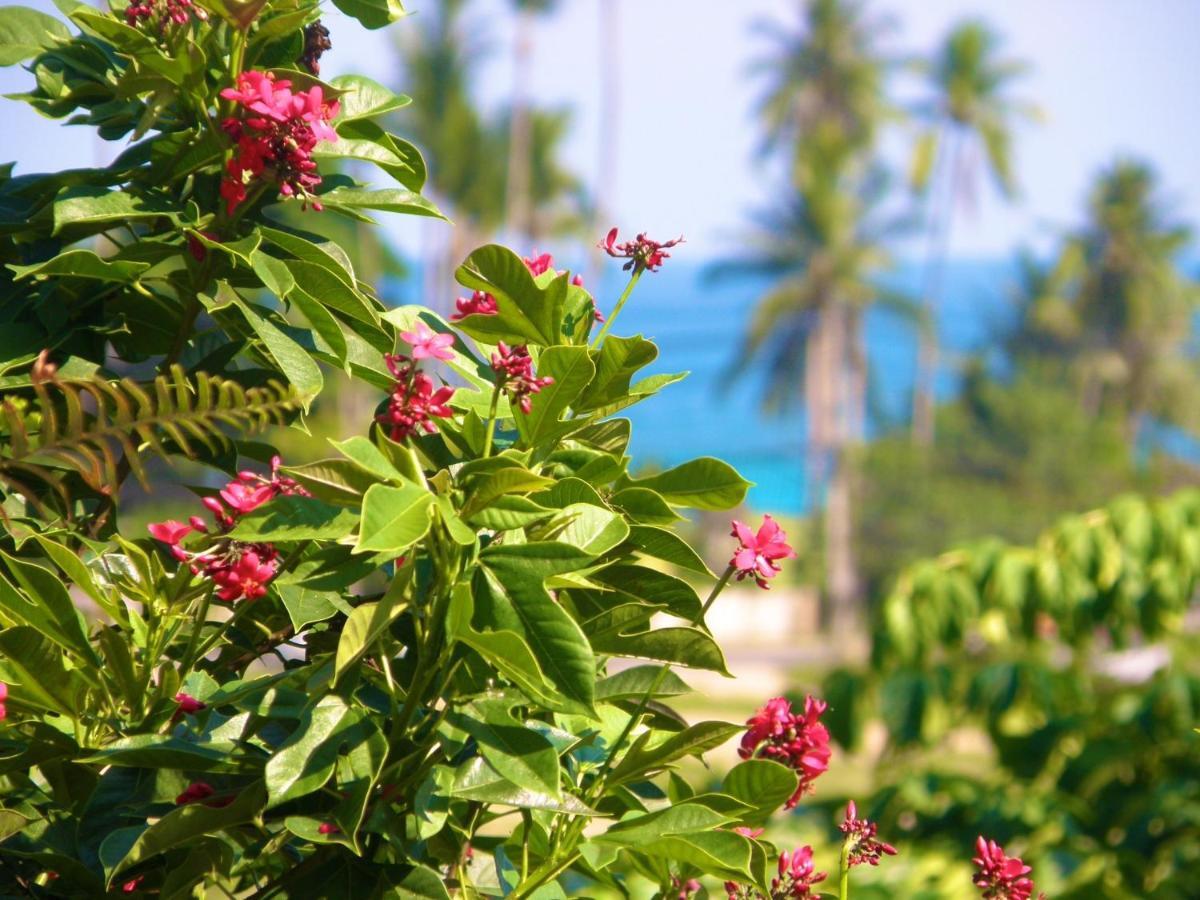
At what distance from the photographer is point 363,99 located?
36.2 inches

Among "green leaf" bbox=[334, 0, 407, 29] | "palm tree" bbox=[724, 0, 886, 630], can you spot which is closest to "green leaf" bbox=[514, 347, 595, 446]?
"green leaf" bbox=[334, 0, 407, 29]

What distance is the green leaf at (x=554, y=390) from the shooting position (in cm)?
71

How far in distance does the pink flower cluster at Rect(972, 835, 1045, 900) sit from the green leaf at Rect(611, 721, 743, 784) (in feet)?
0.71

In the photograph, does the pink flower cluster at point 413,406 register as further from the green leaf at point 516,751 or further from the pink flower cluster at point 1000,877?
the pink flower cluster at point 1000,877

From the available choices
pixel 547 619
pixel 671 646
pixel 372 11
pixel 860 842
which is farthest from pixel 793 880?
pixel 372 11

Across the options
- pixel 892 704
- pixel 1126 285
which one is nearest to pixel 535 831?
pixel 892 704

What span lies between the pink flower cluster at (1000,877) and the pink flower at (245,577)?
48 centimetres

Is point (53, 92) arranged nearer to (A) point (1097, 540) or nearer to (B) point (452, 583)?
(B) point (452, 583)

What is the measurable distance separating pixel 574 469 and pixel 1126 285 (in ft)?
129

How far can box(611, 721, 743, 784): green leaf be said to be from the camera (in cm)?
73

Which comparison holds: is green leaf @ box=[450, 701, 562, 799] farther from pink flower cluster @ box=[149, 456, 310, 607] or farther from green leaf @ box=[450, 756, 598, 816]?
pink flower cluster @ box=[149, 456, 310, 607]

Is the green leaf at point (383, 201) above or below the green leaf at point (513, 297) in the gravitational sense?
above

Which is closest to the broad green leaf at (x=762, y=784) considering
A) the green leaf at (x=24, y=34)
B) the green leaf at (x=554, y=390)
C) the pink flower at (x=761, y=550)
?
the pink flower at (x=761, y=550)

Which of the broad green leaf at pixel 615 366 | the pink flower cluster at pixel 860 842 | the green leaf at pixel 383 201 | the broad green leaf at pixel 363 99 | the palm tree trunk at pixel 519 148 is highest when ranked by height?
the palm tree trunk at pixel 519 148
